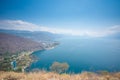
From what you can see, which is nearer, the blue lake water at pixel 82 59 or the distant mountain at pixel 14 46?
the blue lake water at pixel 82 59

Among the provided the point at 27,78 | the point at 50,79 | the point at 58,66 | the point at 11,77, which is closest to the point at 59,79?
the point at 50,79

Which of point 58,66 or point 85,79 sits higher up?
point 85,79

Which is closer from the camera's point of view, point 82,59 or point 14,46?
point 82,59

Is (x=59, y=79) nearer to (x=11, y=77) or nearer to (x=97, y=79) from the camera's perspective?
(x=97, y=79)

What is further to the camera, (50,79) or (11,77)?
(11,77)

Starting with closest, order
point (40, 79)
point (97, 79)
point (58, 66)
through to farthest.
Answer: point (40, 79)
point (97, 79)
point (58, 66)

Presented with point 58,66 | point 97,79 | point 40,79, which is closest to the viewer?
point 40,79

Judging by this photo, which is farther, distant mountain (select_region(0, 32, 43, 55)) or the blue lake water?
distant mountain (select_region(0, 32, 43, 55))

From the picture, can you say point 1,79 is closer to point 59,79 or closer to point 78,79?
point 59,79

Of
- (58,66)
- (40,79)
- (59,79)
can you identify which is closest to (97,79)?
(59,79)
